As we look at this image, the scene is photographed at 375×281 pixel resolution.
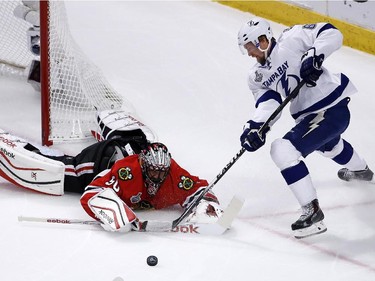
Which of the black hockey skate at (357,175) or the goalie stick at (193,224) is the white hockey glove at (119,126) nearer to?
the goalie stick at (193,224)

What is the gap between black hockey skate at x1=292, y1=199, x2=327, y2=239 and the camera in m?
3.63

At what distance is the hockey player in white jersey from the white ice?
0.75 ft

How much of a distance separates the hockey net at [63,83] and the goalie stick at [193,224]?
83cm

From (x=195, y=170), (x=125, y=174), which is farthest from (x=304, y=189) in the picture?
(x=195, y=170)

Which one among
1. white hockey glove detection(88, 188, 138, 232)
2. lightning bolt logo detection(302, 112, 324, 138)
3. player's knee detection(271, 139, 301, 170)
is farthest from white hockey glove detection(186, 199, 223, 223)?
lightning bolt logo detection(302, 112, 324, 138)

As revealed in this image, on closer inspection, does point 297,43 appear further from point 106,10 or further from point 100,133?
point 106,10

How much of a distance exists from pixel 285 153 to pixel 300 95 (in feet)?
1.01

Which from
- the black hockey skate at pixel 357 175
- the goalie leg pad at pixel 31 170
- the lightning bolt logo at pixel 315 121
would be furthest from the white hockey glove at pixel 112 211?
the black hockey skate at pixel 357 175

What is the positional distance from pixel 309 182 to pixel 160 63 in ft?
7.35

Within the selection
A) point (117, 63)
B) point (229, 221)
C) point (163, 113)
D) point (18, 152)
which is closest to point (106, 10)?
point (117, 63)

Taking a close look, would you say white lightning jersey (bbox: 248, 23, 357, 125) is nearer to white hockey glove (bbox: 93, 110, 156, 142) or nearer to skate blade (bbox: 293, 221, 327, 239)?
skate blade (bbox: 293, 221, 327, 239)

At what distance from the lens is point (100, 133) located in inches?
179

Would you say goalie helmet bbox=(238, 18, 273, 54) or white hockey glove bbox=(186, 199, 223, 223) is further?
white hockey glove bbox=(186, 199, 223, 223)

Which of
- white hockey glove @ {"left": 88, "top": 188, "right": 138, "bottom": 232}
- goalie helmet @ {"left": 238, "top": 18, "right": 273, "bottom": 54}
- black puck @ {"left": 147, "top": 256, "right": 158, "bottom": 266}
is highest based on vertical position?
goalie helmet @ {"left": 238, "top": 18, "right": 273, "bottom": 54}
